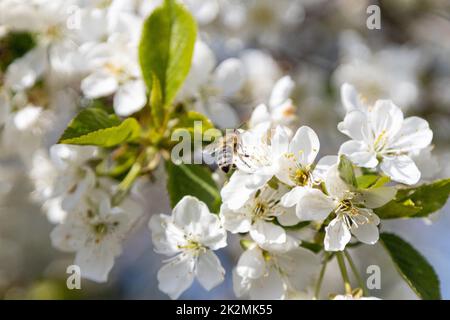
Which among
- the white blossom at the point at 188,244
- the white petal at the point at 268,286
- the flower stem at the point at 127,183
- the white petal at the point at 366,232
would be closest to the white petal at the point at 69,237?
the flower stem at the point at 127,183

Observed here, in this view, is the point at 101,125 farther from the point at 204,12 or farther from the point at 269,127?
the point at 204,12

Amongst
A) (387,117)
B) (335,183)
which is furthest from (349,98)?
(335,183)

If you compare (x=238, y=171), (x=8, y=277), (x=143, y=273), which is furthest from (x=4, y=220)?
(x=238, y=171)

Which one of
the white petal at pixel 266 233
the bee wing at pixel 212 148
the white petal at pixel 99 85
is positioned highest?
the white petal at pixel 99 85

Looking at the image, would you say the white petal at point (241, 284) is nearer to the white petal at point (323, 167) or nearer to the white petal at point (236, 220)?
the white petal at point (236, 220)

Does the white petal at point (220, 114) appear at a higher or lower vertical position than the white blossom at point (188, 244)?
higher

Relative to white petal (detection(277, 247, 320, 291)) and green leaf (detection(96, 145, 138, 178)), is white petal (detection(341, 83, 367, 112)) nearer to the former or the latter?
white petal (detection(277, 247, 320, 291))

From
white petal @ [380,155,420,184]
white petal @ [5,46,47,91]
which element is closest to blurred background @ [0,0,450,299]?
white petal @ [5,46,47,91]

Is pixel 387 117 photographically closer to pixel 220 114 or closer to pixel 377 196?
pixel 377 196
